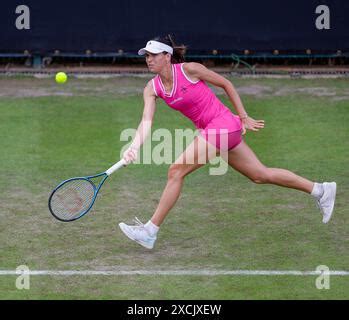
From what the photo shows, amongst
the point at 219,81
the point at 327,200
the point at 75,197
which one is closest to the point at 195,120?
the point at 219,81

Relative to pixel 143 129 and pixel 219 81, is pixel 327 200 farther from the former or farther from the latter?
pixel 143 129

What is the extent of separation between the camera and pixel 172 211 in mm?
9953

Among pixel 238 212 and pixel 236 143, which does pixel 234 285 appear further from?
pixel 238 212

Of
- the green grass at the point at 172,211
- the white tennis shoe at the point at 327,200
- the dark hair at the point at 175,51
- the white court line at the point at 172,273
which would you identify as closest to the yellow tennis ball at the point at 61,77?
the green grass at the point at 172,211

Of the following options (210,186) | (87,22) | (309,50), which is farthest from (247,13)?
(210,186)

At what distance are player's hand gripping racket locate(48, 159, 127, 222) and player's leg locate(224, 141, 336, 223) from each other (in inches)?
40.5

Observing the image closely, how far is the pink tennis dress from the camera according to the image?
8.62m

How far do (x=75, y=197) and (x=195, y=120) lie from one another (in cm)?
122

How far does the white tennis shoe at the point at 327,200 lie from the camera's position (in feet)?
29.5

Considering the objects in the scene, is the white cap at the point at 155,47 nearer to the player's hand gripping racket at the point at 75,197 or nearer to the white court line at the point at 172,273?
the player's hand gripping racket at the point at 75,197

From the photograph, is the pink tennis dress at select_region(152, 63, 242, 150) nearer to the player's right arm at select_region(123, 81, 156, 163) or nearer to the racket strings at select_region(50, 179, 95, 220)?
the player's right arm at select_region(123, 81, 156, 163)

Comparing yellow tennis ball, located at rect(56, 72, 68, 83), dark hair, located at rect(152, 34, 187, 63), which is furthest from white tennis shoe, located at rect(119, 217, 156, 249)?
yellow tennis ball, located at rect(56, 72, 68, 83)

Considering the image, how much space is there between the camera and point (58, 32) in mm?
15586

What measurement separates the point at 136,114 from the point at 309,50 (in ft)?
11.5
